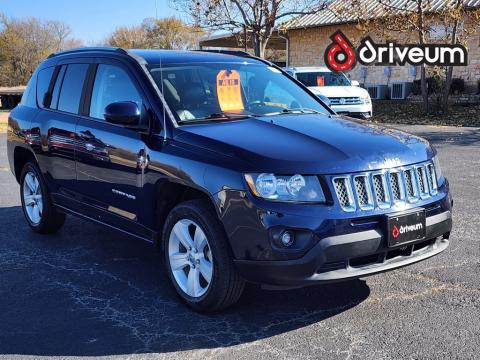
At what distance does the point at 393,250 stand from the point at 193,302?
1.42 meters

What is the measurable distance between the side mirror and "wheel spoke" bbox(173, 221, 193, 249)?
2.94 feet

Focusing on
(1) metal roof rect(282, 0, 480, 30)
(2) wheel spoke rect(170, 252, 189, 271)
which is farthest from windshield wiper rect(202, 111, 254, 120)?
(1) metal roof rect(282, 0, 480, 30)

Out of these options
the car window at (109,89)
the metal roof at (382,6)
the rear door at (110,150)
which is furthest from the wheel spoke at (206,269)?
the metal roof at (382,6)

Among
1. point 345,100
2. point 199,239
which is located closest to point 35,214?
point 199,239

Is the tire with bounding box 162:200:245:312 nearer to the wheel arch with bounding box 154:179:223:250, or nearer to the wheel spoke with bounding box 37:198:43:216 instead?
the wheel arch with bounding box 154:179:223:250

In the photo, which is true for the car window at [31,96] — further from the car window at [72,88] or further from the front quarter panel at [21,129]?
the car window at [72,88]

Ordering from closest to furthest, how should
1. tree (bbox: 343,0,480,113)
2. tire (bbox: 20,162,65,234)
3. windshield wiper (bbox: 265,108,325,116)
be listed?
windshield wiper (bbox: 265,108,325,116) < tire (bbox: 20,162,65,234) < tree (bbox: 343,0,480,113)

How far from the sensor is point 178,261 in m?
4.23

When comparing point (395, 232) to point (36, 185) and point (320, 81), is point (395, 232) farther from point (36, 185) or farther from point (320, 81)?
point (320, 81)

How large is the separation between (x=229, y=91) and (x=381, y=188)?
1722mm

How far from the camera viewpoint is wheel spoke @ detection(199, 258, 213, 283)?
392cm

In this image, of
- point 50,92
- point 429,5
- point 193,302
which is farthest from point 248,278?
point 429,5

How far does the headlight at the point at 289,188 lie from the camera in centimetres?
355

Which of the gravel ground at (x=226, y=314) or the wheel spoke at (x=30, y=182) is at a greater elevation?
→ the wheel spoke at (x=30, y=182)
